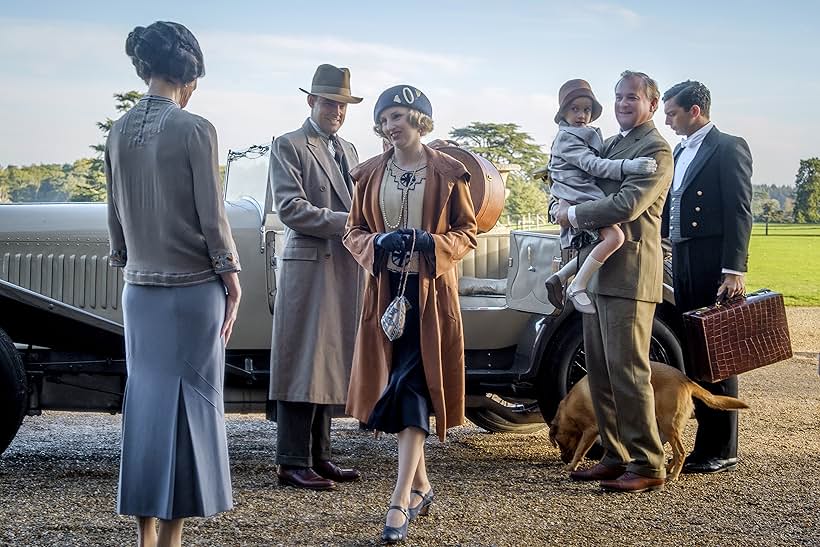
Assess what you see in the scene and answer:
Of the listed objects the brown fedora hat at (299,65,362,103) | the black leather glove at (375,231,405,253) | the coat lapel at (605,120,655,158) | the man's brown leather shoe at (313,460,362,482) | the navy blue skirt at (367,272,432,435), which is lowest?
the man's brown leather shoe at (313,460,362,482)

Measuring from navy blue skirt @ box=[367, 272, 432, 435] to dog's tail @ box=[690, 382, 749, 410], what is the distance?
5.69 ft

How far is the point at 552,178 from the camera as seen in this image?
522 centimetres

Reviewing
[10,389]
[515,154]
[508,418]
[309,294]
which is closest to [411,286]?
[309,294]

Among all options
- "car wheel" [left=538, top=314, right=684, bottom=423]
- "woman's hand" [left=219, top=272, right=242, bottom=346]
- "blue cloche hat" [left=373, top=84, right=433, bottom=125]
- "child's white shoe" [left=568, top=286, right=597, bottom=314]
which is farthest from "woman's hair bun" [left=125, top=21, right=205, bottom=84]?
"car wheel" [left=538, top=314, right=684, bottom=423]

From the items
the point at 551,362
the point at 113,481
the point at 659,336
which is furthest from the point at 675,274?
the point at 113,481

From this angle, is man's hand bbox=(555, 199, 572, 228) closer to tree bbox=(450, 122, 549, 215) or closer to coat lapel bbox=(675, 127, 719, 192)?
coat lapel bbox=(675, 127, 719, 192)

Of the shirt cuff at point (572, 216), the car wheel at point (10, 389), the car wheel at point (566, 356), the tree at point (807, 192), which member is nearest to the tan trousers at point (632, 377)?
the shirt cuff at point (572, 216)

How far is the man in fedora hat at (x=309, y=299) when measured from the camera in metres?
5.04

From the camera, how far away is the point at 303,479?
5.01 metres

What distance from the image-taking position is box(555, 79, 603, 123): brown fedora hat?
200 inches

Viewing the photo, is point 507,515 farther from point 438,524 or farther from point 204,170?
point 204,170

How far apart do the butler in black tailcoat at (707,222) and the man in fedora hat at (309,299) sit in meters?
1.72

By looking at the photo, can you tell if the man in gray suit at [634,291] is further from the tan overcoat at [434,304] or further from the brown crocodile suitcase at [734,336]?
the tan overcoat at [434,304]

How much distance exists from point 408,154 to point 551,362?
2.09 m
